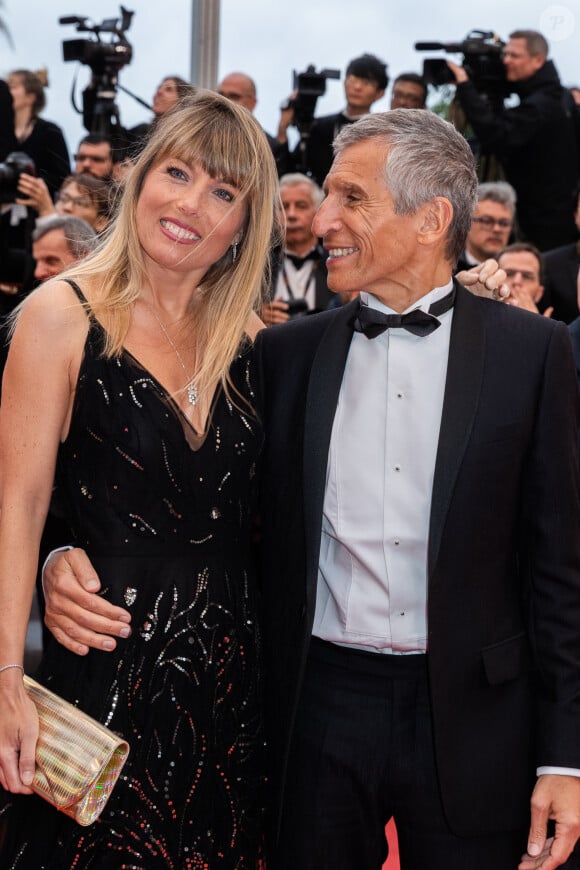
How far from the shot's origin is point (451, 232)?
196 cm

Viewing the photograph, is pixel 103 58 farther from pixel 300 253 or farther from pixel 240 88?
pixel 300 253

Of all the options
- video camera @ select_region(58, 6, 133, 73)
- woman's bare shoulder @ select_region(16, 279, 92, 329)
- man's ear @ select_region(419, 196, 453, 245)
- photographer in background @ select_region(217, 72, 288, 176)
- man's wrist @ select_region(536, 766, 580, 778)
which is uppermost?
video camera @ select_region(58, 6, 133, 73)

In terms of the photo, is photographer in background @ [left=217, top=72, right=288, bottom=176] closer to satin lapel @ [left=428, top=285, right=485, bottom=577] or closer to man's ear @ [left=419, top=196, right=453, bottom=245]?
man's ear @ [left=419, top=196, right=453, bottom=245]

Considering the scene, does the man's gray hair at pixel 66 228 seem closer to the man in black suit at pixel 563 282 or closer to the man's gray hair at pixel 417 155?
the man in black suit at pixel 563 282

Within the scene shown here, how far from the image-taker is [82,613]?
1810 mm

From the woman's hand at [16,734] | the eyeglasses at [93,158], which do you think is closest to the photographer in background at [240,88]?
the eyeglasses at [93,158]

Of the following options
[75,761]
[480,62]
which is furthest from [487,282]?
[480,62]

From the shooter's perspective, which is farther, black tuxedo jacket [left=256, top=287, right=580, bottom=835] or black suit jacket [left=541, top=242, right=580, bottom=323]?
black suit jacket [left=541, top=242, right=580, bottom=323]

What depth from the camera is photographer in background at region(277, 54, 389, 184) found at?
18.1 ft

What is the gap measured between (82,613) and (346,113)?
4.28m

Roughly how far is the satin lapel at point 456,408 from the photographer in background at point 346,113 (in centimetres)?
375

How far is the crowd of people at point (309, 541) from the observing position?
5.84 feet

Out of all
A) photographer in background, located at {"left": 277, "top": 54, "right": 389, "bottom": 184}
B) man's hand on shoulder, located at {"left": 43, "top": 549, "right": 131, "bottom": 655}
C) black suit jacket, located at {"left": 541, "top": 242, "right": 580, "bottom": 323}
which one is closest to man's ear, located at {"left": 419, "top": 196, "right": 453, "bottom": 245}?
man's hand on shoulder, located at {"left": 43, "top": 549, "right": 131, "bottom": 655}

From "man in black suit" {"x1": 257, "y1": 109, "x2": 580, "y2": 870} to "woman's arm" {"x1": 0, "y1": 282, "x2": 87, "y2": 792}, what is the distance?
40 cm
